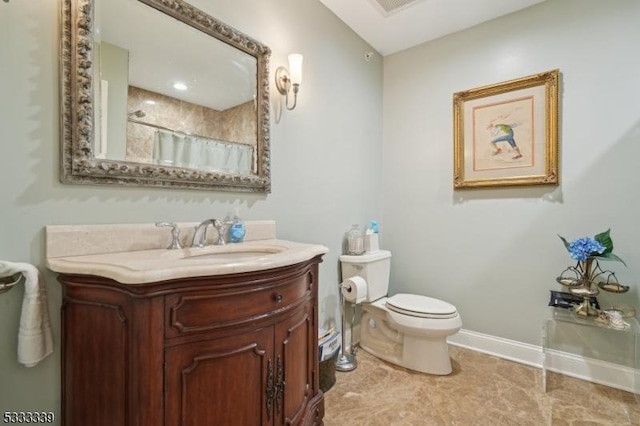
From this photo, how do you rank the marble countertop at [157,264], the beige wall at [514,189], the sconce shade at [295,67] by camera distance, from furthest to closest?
1. the beige wall at [514,189]
2. the sconce shade at [295,67]
3. the marble countertop at [157,264]

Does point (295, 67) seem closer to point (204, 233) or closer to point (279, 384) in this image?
point (204, 233)

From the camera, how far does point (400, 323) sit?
2.01m

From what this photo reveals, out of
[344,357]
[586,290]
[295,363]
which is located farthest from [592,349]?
[295,363]

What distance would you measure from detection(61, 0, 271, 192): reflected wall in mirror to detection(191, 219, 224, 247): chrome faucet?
0.65 ft

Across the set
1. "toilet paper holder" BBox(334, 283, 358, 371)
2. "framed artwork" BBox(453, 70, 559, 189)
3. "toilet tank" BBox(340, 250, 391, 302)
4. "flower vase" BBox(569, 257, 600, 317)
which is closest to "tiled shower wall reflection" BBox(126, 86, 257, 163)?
"toilet tank" BBox(340, 250, 391, 302)

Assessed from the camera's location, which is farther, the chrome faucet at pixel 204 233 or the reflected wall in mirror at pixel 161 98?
the chrome faucet at pixel 204 233

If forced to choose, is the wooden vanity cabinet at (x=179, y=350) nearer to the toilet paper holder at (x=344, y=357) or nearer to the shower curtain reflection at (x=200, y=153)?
the shower curtain reflection at (x=200, y=153)

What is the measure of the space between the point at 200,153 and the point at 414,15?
1.90 meters

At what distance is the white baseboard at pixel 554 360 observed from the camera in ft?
6.08

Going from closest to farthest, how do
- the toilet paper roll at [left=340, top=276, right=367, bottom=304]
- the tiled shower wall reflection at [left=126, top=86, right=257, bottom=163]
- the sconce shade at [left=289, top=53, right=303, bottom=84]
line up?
the tiled shower wall reflection at [left=126, top=86, right=257, bottom=163] → the sconce shade at [left=289, top=53, right=303, bottom=84] → the toilet paper roll at [left=340, top=276, right=367, bottom=304]

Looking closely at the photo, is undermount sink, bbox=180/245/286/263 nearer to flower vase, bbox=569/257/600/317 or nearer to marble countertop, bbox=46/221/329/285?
marble countertop, bbox=46/221/329/285

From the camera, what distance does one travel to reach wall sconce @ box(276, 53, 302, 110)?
177 cm

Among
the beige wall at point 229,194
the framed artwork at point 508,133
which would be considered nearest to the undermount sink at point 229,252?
the beige wall at point 229,194

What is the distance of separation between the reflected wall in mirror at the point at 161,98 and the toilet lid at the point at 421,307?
121 cm
